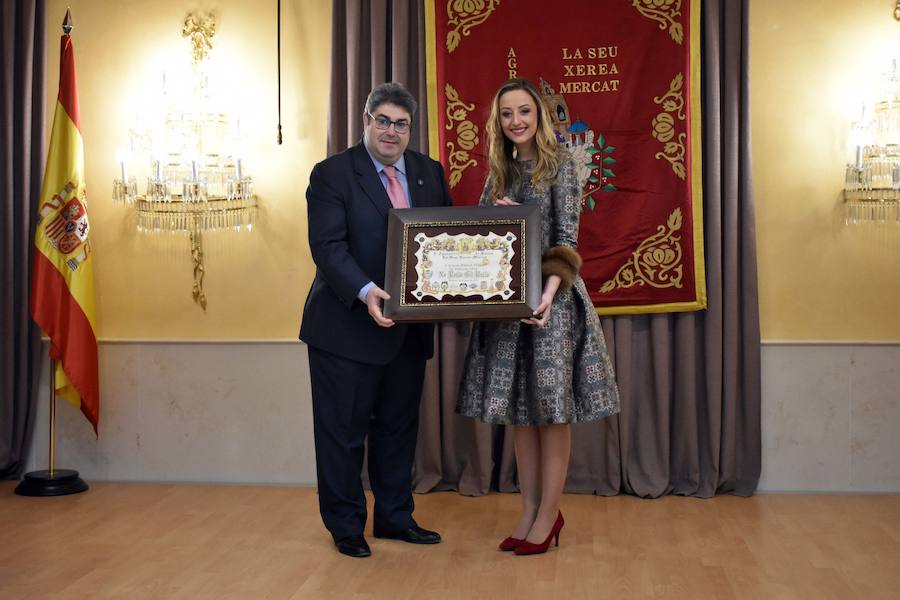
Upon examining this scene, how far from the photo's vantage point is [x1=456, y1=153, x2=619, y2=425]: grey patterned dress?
10.5 ft

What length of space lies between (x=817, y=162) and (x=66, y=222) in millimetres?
3214

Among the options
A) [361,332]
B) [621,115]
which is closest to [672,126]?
[621,115]

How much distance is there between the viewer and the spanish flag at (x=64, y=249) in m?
4.28

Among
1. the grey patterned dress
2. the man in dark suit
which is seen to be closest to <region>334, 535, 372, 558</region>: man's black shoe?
the man in dark suit

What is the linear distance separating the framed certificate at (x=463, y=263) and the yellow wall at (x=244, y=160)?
140 centimetres

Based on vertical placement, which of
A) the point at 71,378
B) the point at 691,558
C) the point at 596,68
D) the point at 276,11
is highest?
the point at 276,11

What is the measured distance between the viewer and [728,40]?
4.19 metres

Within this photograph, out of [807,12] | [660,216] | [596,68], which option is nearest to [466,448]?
[660,216]

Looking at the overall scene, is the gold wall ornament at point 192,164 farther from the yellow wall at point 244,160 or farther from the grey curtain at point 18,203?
the grey curtain at point 18,203

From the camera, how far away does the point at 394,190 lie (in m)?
3.39

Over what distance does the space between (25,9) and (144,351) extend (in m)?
1.61

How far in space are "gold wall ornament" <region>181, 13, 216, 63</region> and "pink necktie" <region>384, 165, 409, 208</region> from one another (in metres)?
1.56

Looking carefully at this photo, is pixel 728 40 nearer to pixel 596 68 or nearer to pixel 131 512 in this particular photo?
pixel 596 68

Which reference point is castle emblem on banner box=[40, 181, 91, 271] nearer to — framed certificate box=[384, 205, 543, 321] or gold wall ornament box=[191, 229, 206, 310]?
gold wall ornament box=[191, 229, 206, 310]
